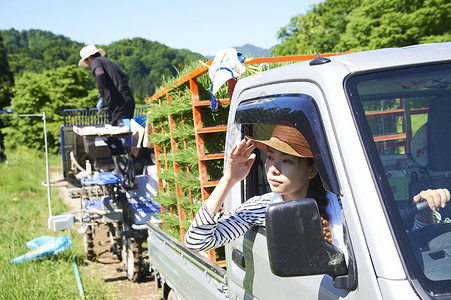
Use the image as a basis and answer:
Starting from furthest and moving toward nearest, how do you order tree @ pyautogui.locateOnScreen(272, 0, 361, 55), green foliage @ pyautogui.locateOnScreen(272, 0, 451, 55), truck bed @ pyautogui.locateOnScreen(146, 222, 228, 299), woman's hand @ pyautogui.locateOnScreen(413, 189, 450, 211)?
tree @ pyautogui.locateOnScreen(272, 0, 361, 55) → green foliage @ pyautogui.locateOnScreen(272, 0, 451, 55) → truck bed @ pyautogui.locateOnScreen(146, 222, 228, 299) → woman's hand @ pyautogui.locateOnScreen(413, 189, 450, 211)

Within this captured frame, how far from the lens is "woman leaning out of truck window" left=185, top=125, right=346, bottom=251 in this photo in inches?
87.0

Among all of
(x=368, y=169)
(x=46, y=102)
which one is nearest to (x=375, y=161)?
(x=368, y=169)

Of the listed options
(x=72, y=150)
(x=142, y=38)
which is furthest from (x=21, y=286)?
(x=142, y=38)

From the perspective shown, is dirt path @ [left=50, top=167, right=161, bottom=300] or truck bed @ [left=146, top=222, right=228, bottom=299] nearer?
truck bed @ [left=146, top=222, right=228, bottom=299]

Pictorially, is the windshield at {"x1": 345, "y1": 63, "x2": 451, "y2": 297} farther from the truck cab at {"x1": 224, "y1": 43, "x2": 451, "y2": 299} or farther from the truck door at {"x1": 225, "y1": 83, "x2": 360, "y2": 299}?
the truck door at {"x1": 225, "y1": 83, "x2": 360, "y2": 299}

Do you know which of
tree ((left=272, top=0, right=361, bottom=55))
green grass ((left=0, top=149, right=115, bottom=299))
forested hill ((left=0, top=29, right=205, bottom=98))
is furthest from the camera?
forested hill ((left=0, top=29, right=205, bottom=98))

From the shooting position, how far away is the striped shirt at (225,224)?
99.4 inches

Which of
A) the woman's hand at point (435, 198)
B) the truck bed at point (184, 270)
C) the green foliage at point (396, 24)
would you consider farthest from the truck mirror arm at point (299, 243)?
the green foliage at point (396, 24)

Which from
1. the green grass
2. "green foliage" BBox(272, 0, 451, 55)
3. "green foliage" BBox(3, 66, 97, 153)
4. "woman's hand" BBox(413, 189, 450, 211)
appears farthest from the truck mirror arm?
"green foliage" BBox(3, 66, 97, 153)

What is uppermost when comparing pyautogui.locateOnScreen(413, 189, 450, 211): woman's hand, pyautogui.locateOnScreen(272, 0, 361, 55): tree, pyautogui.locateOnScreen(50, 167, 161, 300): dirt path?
pyautogui.locateOnScreen(272, 0, 361, 55): tree

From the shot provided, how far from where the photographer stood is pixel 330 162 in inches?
72.9

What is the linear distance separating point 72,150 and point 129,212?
14.5ft

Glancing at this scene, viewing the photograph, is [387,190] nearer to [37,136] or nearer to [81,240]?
[81,240]

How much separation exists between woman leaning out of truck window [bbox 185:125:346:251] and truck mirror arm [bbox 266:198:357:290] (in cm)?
43
